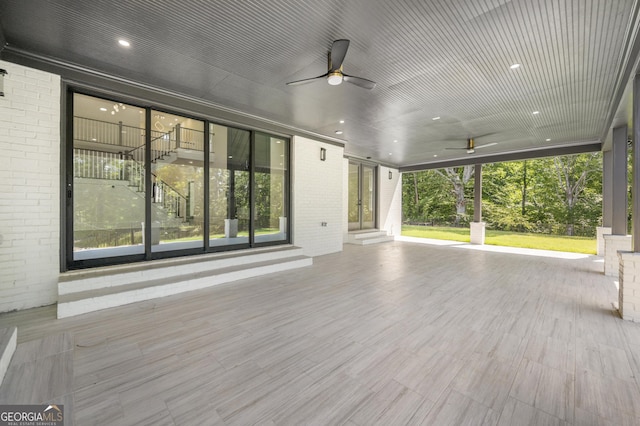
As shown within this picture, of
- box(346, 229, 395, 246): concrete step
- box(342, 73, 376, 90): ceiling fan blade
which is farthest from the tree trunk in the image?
box(342, 73, 376, 90): ceiling fan blade

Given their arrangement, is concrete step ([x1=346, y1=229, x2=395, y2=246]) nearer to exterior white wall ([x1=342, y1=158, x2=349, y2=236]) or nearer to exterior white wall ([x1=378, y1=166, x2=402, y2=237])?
exterior white wall ([x1=342, y1=158, x2=349, y2=236])

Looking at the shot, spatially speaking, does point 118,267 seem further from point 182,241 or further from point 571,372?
point 571,372

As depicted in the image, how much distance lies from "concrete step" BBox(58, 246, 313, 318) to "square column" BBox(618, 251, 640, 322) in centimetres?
502

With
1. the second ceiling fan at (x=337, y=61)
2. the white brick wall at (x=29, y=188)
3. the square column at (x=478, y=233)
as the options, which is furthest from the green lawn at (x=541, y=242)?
the white brick wall at (x=29, y=188)

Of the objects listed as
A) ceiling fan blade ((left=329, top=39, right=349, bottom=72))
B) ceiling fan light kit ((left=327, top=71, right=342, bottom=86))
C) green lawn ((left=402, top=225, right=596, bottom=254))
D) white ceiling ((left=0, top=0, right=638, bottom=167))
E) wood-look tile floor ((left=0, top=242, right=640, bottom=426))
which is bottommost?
wood-look tile floor ((left=0, top=242, right=640, bottom=426))

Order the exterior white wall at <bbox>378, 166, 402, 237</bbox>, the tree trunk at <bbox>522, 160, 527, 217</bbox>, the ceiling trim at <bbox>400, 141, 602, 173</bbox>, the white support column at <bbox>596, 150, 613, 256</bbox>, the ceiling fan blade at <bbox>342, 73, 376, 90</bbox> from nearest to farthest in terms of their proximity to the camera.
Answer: the ceiling fan blade at <bbox>342, 73, 376, 90</bbox> < the white support column at <bbox>596, 150, 613, 256</bbox> < the ceiling trim at <bbox>400, 141, 602, 173</bbox> < the exterior white wall at <bbox>378, 166, 402, 237</bbox> < the tree trunk at <bbox>522, 160, 527, 217</bbox>

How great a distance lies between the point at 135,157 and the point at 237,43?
326 cm

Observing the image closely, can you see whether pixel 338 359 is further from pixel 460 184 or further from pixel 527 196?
pixel 527 196

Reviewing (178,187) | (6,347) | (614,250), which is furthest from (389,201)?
(6,347)

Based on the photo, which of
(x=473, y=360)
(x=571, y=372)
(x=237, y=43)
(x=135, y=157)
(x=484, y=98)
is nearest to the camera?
(x=571, y=372)

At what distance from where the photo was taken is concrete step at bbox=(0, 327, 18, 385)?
Answer: 1991mm

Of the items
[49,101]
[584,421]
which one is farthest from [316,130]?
[584,421]

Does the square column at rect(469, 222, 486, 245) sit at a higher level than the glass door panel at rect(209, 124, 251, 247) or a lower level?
lower

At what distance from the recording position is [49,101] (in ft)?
11.3
